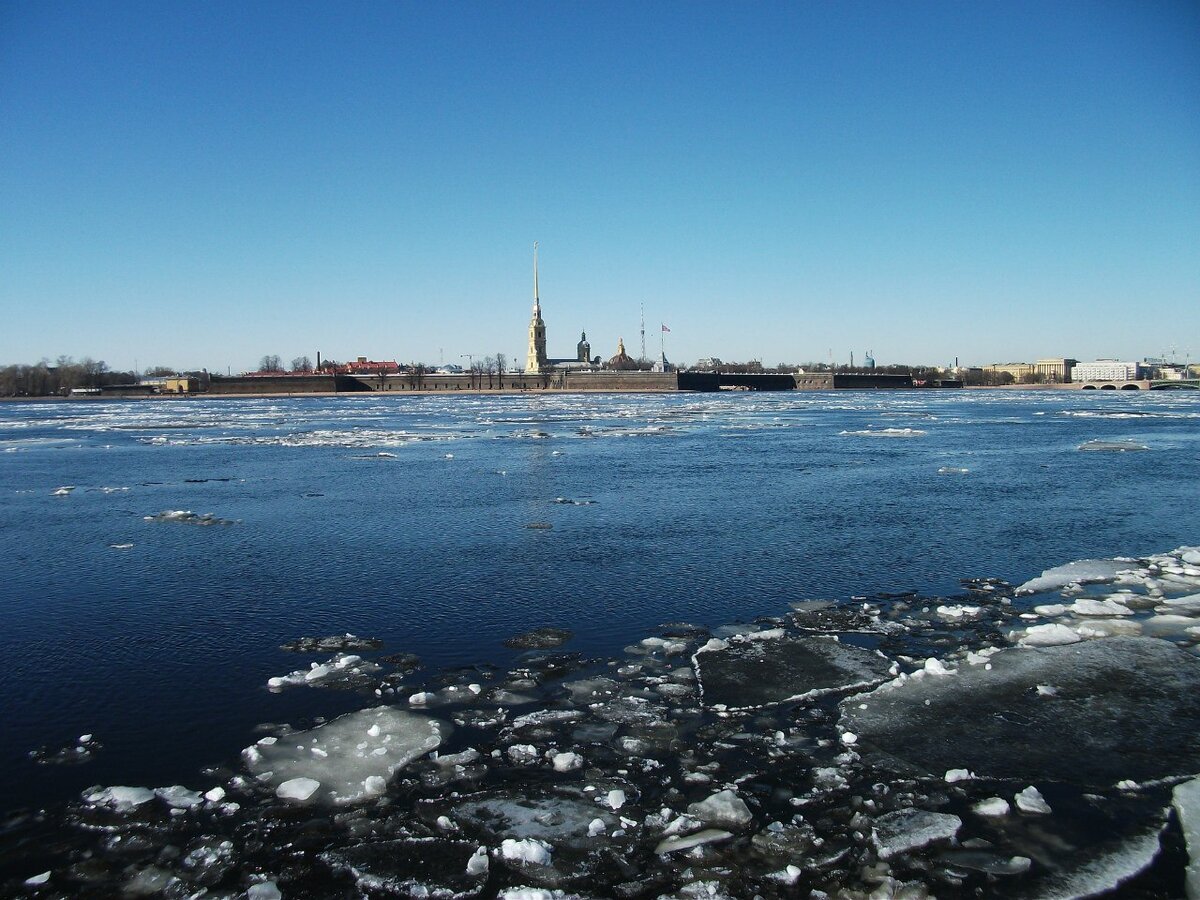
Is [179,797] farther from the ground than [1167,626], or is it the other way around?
[179,797]

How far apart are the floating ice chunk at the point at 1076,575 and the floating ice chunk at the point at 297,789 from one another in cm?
867

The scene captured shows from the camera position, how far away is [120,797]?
5.77 m

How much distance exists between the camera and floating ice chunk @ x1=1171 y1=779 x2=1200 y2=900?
189 inches

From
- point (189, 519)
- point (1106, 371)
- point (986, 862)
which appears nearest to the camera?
point (986, 862)

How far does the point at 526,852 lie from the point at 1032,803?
10.8 ft

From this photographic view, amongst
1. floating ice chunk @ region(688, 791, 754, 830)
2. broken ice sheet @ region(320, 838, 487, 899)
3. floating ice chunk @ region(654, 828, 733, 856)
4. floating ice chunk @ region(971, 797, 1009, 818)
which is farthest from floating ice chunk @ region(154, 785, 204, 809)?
Result: floating ice chunk @ region(971, 797, 1009, 818)

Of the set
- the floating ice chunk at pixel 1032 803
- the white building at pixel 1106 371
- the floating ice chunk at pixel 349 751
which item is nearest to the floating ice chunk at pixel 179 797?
the floating ice chunk at pixel 349 751

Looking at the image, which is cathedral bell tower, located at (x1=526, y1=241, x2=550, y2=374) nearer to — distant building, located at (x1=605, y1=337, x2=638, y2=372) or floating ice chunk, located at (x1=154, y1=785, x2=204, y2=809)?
distant building, located at (x1=605, y1=337, x2=638, y2=372)

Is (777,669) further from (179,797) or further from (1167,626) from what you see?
(179,797)

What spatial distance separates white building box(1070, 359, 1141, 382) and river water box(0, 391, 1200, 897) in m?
163

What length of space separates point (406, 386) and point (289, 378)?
1824cm

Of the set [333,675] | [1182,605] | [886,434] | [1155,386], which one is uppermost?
[333,675]

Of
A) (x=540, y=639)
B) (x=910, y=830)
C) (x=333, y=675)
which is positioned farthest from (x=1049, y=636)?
(x=333, y=675)

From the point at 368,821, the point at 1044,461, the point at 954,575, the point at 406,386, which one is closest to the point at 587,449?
the point at 1044,461
